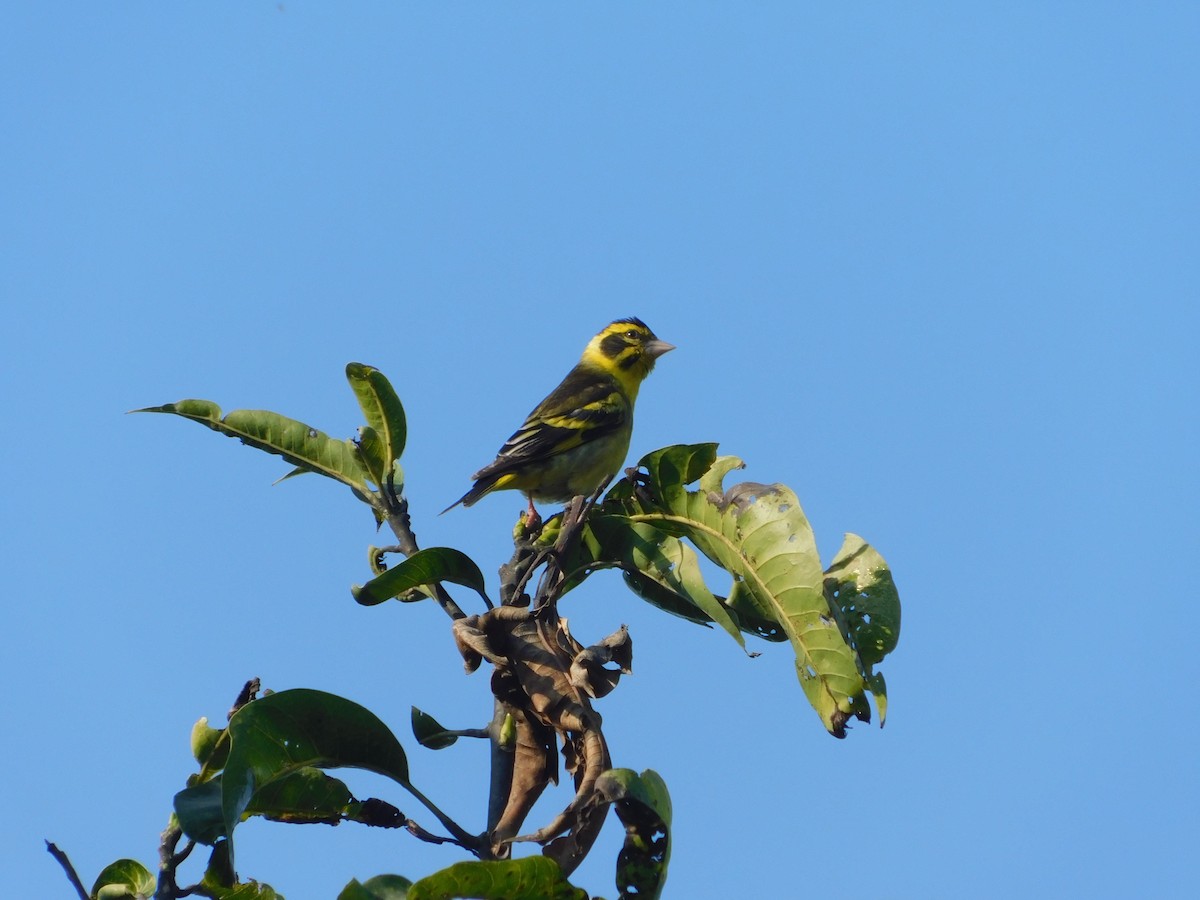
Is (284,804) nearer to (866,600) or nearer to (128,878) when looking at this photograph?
(128,878)

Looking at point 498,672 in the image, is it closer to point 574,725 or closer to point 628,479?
point 574,725

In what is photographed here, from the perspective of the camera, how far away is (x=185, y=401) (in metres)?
4.04

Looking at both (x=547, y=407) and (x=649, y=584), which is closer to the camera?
(x=649, y=584)

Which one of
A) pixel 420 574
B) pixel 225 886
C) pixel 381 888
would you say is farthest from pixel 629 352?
pixel 381 888

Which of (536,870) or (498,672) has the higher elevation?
(498,672)

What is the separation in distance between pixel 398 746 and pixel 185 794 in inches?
24.1

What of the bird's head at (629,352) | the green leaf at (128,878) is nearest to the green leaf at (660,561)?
the green leaf at (128,878)

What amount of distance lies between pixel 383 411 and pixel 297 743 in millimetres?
1172

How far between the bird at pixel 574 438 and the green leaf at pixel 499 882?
4779 mm

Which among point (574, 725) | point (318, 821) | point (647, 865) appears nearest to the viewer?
point (647, 865)

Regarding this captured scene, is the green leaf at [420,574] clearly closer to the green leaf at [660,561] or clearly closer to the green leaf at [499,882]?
the green leaf at [660,561]

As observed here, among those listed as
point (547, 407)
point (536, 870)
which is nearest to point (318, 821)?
point (536, 870)

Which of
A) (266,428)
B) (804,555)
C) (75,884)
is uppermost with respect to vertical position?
(266,428)

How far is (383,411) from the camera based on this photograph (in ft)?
13.2
